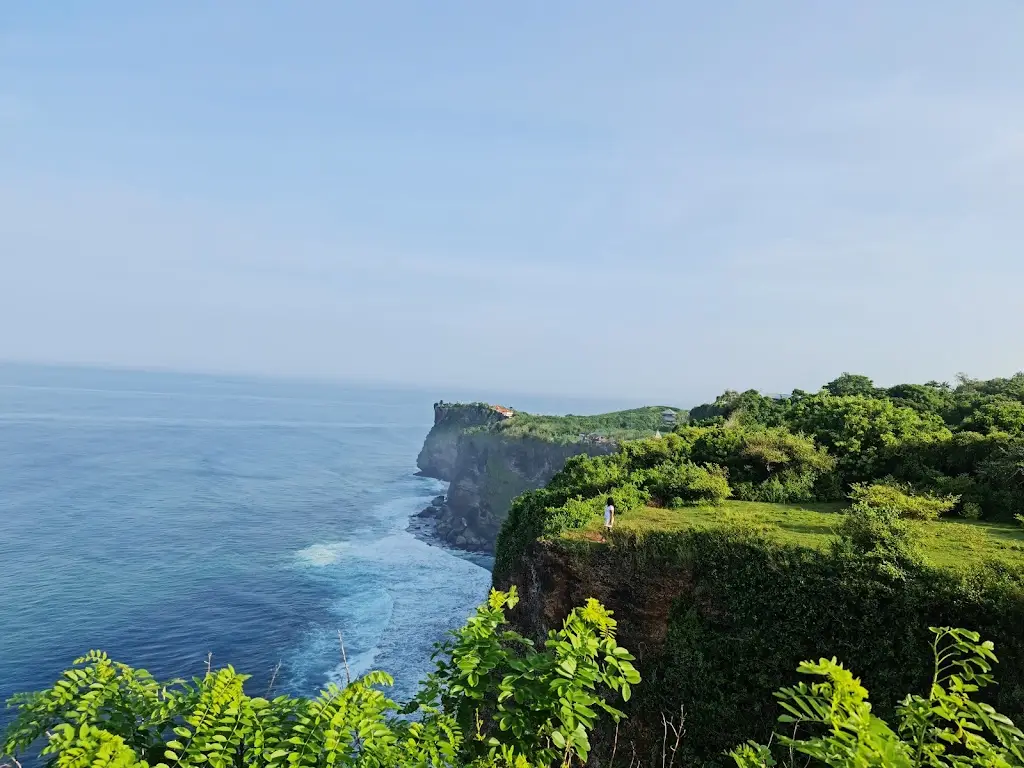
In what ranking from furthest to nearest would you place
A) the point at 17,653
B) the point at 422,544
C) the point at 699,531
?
the point at 422,544 → the point at 17,653 → the point at 699,531

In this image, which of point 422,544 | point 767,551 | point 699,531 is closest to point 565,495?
point 699,531

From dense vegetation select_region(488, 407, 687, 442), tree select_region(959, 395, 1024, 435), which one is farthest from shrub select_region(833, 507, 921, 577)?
dense vegetation select_region(488, 407, 687, 442)

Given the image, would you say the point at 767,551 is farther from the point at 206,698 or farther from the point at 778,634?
the point at 206,698

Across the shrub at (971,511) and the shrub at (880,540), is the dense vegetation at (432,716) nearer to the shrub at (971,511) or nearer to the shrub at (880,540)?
the shrub at (880,540)

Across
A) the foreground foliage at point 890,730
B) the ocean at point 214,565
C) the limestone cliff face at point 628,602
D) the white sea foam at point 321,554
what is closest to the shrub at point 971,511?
the limestone cliff face at point 628,602

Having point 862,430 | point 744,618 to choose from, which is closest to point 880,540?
point 744,618

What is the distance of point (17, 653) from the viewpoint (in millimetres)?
25625

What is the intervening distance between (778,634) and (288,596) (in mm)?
30343

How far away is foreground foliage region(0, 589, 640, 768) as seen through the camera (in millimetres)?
3535

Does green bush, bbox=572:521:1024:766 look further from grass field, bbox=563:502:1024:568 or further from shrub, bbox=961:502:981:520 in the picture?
shrub, bbox=961:502:981:520

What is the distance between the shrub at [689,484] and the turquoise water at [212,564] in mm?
12933

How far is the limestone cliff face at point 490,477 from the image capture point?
171 feet

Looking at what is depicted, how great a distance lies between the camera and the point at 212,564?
3822 centimetres

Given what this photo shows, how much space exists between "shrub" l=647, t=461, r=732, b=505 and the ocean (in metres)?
14.0
